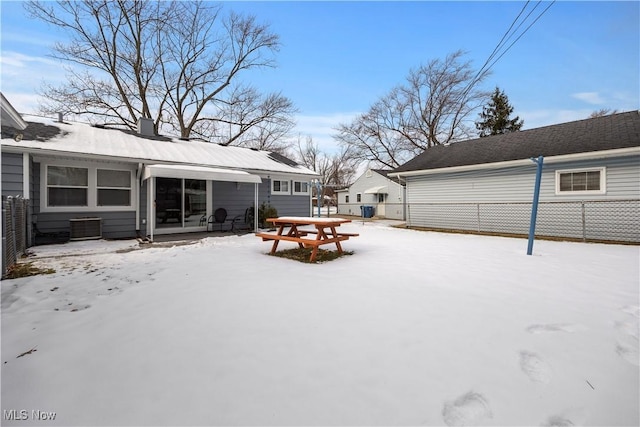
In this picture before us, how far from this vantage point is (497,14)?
8906 millimetres

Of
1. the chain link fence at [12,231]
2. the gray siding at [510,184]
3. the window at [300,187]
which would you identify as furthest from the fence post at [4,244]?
the gray siding at [510,184]

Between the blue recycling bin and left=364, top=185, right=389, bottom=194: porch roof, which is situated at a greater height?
left=364, top=185, right=389, bottom=194: porch roof

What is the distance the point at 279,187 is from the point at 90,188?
6.35 metres

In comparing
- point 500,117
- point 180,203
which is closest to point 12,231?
point 180,203

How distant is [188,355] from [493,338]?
247cm

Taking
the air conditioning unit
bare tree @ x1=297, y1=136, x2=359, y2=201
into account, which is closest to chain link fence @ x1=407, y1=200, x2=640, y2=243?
the air conditioning unit

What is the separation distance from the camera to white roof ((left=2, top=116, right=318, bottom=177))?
7.16 metres

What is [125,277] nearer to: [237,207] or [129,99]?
[237,207]

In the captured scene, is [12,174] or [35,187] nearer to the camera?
[12,174]

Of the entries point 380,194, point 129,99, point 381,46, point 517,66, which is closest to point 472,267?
point 517,66

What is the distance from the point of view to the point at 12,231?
Result: 15.9ft

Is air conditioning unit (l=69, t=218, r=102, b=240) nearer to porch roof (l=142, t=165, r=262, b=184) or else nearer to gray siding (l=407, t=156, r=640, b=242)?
porch roof (l=142, t=165, r=262, b=184)

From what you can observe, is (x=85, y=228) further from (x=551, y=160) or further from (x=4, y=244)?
(x=551, y=160)

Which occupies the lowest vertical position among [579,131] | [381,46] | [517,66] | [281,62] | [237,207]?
[237,207]
